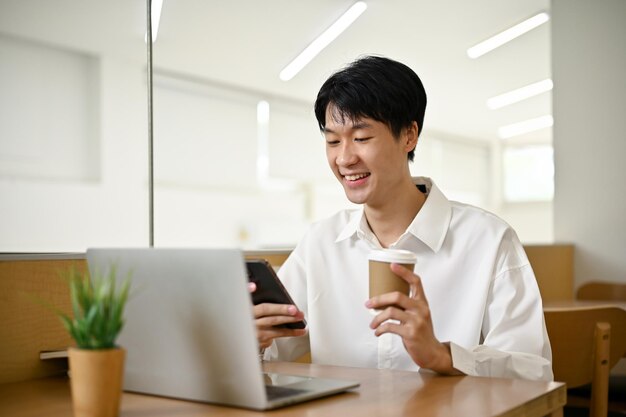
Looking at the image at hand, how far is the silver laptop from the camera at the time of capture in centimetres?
88

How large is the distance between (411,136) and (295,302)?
50 centimetres

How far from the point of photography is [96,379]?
0.83 m

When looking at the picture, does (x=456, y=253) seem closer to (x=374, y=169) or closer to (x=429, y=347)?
(x=374, y=169)

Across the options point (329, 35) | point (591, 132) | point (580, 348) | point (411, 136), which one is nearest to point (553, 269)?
point (591, 132)

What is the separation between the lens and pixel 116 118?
1111cm

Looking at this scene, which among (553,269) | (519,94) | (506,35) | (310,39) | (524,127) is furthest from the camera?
(524,127)

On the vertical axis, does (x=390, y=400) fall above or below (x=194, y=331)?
below

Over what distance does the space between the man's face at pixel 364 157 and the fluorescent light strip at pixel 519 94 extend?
777 centimetres

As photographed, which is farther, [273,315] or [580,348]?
[580,348]

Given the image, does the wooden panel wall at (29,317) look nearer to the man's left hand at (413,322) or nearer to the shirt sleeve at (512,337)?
the man's left hand at (413,322)

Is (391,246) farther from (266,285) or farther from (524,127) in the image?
(524,127)

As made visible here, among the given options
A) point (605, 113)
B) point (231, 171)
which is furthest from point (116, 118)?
point (605, 113)

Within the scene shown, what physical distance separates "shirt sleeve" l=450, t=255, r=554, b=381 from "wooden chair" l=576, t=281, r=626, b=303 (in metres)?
2.25

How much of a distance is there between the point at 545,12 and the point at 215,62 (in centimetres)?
628
